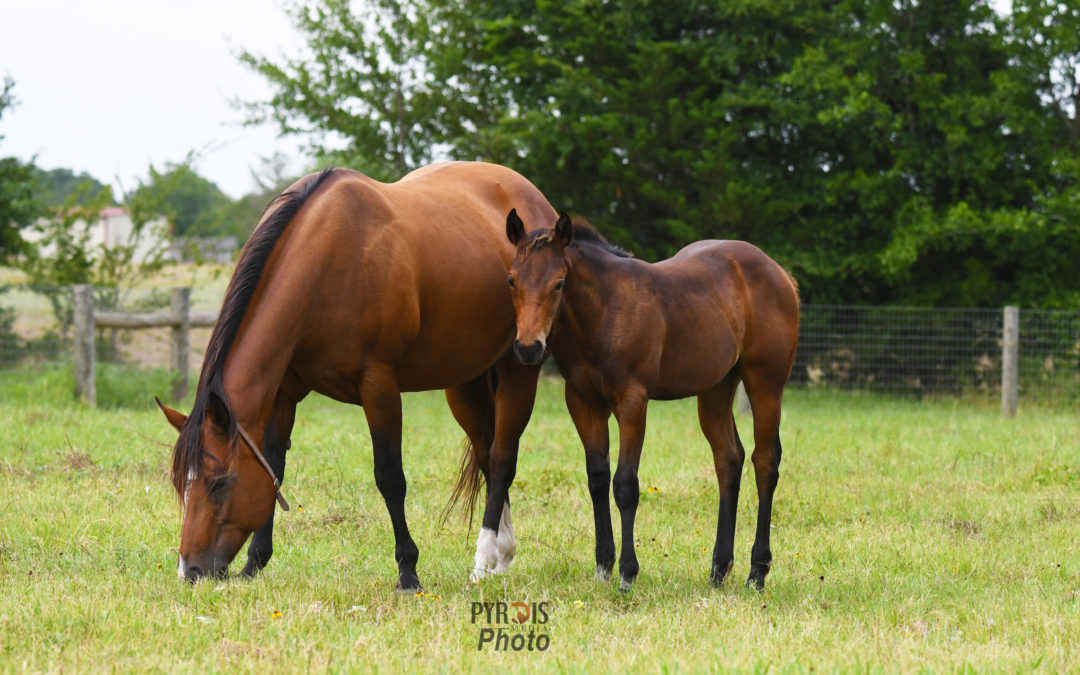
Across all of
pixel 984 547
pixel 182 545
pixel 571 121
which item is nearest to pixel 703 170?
pixel 571 121

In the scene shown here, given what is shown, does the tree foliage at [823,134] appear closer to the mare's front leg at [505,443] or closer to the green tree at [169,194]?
the green tree at [169,194]

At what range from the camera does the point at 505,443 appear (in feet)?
18.0

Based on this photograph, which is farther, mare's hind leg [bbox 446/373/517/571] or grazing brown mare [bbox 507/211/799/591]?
mare's hind leg [bbox 446/373/517/571]

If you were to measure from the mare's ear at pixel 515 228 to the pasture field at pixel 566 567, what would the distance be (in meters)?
1.61

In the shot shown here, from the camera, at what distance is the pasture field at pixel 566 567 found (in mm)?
3582

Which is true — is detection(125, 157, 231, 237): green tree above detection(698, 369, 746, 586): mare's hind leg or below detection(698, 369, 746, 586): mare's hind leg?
above

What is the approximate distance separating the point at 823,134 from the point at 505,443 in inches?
507

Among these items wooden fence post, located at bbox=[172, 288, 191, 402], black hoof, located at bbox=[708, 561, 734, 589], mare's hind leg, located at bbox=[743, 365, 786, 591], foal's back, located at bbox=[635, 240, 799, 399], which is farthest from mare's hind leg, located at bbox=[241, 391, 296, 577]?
wooden fence post, located at bbox=[172, 288, 191, 402]

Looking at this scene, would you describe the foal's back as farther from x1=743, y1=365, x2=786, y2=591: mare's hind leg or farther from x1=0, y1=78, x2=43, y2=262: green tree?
x1=0, y1=78, x2=43, y2=262: green tree

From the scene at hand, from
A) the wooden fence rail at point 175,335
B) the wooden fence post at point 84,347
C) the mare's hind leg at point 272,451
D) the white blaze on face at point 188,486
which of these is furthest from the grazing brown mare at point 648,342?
the wooden fence post at point 84,347

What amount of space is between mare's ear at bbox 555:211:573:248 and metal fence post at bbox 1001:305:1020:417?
10.5 metres

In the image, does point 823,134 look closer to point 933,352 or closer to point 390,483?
point 933,352

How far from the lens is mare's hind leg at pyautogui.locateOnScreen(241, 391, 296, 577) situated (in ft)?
16.2

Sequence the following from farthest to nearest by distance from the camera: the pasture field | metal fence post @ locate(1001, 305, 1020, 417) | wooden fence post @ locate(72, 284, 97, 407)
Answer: metal fence post @ locate(1001, 305, 1020, 417), wooden fence post @ locate(72, 284, 97, 407), the pasture field
